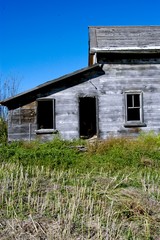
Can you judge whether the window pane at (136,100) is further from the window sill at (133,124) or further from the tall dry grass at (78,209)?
the tall dry grass at (78,209)

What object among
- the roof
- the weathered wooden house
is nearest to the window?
the weathered wooden house

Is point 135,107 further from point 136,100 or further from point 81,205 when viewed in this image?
point 81,205

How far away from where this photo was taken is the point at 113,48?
17.8m

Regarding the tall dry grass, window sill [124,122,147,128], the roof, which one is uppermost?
the roof

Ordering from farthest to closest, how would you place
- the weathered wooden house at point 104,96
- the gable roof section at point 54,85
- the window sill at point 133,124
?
the window sill at point 133,124
the weathered wooden house at point 104,96
the gable roof section at point 54,85

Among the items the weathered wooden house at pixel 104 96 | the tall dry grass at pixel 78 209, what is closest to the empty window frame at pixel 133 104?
the weathered wooden house at pixel 104 96

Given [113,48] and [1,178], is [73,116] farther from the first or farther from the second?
[1,178]

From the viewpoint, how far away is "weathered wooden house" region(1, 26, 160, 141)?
17.5 m

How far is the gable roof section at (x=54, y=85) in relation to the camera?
56.7ft

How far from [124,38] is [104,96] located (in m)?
3.90

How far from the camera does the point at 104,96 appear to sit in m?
17.9

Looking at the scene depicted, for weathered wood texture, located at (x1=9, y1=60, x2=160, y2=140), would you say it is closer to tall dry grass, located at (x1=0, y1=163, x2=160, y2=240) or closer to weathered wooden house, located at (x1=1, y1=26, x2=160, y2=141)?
weathered wooden house, located at (x1=1, y1=26, x2=160, y2=141)

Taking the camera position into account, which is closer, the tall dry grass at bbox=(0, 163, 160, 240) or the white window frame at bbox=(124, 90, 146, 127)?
the tall dry grass at bbox=(0, 163, 160, 240)

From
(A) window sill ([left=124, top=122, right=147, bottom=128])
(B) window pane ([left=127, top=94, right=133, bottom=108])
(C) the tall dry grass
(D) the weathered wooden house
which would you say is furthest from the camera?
(B) window pane ([left=127, top=94, right=133, bottom=108])
